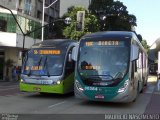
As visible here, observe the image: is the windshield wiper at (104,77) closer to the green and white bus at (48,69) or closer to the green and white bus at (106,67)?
the green and white bus at (106,67)

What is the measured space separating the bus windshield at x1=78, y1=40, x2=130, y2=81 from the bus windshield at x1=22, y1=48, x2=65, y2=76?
2.44 metres

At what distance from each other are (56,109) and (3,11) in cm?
2975

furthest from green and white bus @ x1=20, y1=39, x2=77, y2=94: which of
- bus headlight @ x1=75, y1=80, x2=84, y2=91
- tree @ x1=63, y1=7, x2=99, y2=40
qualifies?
tree @ x1=63, y1=7, x2=99, y2=40

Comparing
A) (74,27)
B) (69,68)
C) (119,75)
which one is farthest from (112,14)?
(119,75)

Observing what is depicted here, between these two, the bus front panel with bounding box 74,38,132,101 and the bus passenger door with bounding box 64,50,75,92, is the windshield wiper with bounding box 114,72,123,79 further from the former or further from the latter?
the bus passenger door with bounding box 64,50,75,92

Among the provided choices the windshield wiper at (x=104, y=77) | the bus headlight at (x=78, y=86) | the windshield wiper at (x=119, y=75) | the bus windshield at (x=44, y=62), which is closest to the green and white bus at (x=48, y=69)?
the bus windshield at (x=44, y=62)

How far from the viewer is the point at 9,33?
42375 mm

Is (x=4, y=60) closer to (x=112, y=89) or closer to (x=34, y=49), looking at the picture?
(x=34, y=49)

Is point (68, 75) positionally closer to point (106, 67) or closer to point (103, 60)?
point (103, 60)

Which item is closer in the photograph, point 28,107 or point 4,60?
point 28,107

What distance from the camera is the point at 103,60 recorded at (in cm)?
1562

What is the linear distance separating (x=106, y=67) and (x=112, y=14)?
49200mm

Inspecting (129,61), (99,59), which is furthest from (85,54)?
(129,61)

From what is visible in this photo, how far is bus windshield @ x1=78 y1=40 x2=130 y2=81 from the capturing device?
15.3 metres
